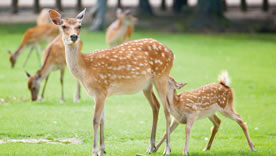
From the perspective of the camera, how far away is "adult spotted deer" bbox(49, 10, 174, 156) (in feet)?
22.9

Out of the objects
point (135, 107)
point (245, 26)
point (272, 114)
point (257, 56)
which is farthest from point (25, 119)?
point (245, 26)

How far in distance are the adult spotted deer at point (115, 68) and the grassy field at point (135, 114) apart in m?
0.88

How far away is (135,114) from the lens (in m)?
10.4

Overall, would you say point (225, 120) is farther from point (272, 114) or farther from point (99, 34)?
point (99, 34)

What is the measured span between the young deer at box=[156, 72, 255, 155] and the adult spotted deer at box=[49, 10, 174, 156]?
18 centimetres

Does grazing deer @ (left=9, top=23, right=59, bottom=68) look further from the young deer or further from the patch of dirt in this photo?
the young deer

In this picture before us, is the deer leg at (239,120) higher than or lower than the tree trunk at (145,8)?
higher

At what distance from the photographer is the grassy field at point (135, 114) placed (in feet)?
25.4

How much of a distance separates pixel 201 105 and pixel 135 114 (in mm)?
3046

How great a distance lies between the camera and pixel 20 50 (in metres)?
16.1

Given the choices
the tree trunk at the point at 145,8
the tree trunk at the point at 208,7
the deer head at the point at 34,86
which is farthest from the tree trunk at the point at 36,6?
the deer head at the point at 34,86

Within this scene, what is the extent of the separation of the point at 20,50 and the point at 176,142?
9171 millimetres

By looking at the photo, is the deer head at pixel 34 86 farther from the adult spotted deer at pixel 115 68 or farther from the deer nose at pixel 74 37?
the deer nose at pixel 74 37

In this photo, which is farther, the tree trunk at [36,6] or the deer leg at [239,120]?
the tree trunk at [36,6]
